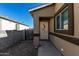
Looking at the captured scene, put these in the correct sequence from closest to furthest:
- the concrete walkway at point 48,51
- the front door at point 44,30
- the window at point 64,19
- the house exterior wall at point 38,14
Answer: the window at point 64,19, the concrete walkway at point 48,51, the house exterior wall at point 38,14, the front door at point 44,30

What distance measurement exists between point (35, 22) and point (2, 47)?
323cm

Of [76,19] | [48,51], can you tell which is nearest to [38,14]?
[48,51]

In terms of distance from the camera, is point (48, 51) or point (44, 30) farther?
point (44, 30)

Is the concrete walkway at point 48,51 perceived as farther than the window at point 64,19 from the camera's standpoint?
Yes

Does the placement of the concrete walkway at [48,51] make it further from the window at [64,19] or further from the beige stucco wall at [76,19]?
the beige stucco wall at [76,19]

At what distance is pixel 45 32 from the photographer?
52.1ft

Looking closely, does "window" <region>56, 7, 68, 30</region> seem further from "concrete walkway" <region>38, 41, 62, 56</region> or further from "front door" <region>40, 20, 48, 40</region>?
"front door" <region>40, 20, 48, 40</region>

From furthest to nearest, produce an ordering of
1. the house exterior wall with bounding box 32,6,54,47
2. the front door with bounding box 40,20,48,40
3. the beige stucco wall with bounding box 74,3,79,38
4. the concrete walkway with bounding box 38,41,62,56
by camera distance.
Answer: the front door with bounding box 40,20,48,40, the house exterior wall with bounding box 32,6,54,47, the concrete walkway with bounding box 38,41,62,56, the beige stucco wall with bounding box 74,3,79,38

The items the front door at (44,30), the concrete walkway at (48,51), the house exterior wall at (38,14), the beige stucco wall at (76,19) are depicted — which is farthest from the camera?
the front door at (44,30)

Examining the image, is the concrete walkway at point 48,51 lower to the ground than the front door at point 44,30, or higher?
lower

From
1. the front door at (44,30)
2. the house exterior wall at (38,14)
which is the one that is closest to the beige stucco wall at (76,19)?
the house exterior wall at (38,14)

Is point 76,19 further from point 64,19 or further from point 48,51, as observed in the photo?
point 48,51

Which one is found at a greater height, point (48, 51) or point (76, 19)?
point (76, 19)

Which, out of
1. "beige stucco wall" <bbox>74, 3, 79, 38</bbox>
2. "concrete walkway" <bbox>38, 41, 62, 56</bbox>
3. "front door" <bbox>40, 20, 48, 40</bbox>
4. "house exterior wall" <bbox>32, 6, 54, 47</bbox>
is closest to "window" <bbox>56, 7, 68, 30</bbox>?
"concrete walkway" <bbox>38, 41, 62, 56</bbox>
